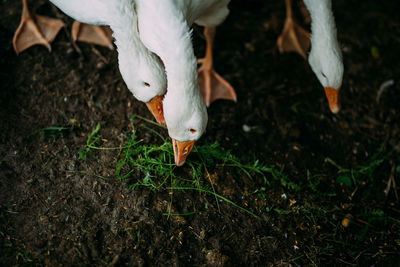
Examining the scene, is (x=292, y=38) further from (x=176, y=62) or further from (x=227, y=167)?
(x=176, y=62)

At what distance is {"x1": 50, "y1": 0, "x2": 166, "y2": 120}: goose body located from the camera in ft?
7.53

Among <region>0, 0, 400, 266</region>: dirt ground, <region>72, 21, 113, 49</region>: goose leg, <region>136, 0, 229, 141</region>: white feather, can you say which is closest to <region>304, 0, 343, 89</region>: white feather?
<region>0, 0, 400, 266</region>: dirt ground

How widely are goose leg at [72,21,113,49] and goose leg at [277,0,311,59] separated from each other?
1959mm

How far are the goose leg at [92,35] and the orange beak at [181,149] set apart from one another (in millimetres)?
1555

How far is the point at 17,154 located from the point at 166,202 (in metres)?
1.28

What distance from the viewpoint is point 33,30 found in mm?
3244

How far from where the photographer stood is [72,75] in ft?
10.4

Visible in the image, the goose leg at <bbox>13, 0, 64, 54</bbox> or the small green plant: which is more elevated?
the goose leg at <bbox>13, 0, 64, 54</bbox>

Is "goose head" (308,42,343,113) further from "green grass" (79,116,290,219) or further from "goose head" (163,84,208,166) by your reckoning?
"goose head" (163,84,208,166)

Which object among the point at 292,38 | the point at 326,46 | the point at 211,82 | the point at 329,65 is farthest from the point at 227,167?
the point at 292,38

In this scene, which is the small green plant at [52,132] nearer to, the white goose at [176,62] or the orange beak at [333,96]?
the white goose at [176,62]

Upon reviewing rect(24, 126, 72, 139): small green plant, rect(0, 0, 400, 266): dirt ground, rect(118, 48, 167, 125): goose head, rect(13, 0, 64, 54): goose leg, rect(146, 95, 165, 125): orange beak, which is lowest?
rect(0, 0, 400, 266): dirt ground

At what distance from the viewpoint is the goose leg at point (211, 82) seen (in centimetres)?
332

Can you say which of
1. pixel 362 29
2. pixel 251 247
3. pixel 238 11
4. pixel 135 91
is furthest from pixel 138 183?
pixel 362 29
